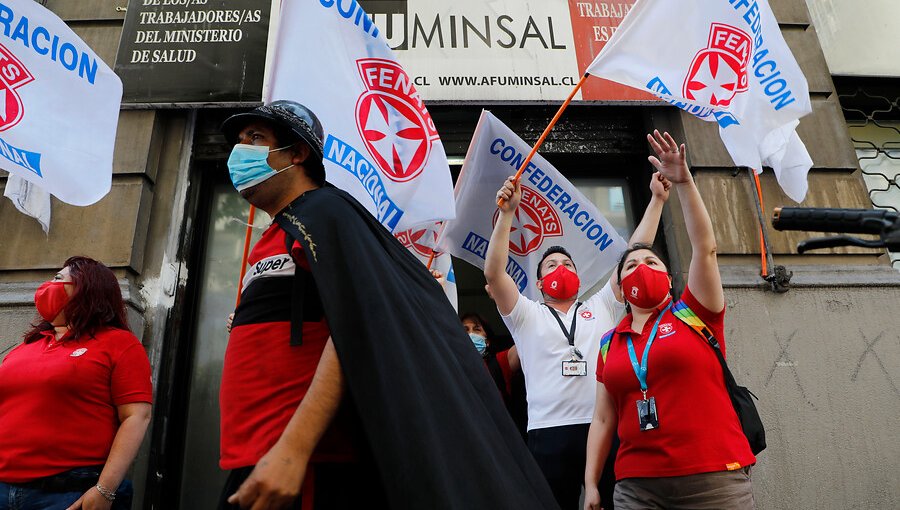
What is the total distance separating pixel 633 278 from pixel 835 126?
3.93 meters

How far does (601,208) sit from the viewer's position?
6.20m

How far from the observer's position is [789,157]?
4.83m

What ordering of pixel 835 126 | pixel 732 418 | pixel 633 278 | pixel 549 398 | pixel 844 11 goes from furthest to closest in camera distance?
1. pixel 844 11
2. pixel 835 126
3. pixel 549 398
4. pixel 633 278
5. pixel 732 418

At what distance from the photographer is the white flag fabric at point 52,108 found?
369 cm

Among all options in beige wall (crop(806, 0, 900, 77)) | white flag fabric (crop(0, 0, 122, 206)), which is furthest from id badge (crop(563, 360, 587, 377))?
beige wall (crop(806, 0, 900, 77))

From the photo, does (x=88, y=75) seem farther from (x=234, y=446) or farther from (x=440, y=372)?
(x=440, y=372)

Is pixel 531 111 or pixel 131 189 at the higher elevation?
pixel 531 111

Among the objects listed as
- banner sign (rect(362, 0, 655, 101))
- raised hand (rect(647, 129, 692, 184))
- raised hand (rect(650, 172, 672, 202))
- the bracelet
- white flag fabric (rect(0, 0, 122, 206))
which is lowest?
the bracelet

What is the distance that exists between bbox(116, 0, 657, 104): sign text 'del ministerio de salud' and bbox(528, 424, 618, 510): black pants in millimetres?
3240

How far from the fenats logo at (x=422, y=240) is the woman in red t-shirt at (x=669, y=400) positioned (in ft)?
5.80

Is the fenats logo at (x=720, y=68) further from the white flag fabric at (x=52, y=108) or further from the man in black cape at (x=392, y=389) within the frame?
the white flag fabric at (x=52, y=108)

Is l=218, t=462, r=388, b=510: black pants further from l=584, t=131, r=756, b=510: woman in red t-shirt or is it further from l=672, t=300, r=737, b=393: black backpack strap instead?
l=672, t=300, r=737, b=393: black backpack strap

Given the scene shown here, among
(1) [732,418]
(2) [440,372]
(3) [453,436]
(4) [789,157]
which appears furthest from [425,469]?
(4) [789,157]

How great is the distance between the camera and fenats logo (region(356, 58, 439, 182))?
418 cm
